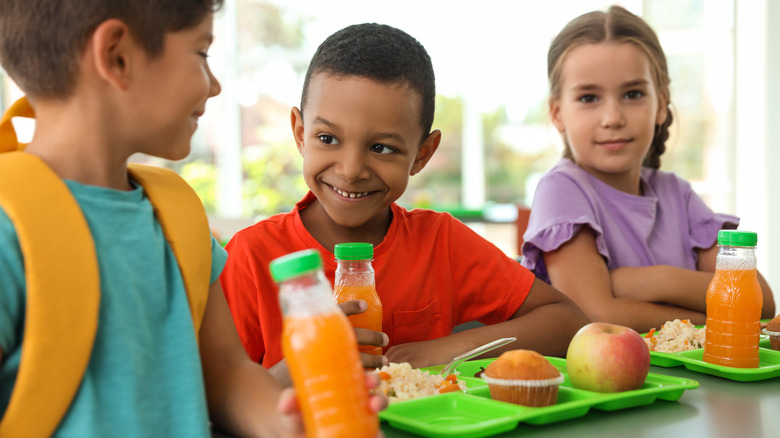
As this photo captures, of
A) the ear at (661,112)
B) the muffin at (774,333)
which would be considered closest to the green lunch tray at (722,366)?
the muffin at (774,333)

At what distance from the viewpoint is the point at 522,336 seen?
1517 mm

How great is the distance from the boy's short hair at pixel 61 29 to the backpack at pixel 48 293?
112mm

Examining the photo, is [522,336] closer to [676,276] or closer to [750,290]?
[750,290]

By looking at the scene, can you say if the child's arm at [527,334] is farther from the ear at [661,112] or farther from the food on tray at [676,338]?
the ear at [661,112]

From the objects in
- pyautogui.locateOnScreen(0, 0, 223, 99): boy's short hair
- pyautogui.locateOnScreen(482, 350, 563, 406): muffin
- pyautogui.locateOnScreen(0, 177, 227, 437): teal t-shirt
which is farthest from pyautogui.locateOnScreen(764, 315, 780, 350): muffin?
pyautogui.locateOnScreen(0, 0, 223, 99): boy's short hair

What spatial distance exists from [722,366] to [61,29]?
1124mm

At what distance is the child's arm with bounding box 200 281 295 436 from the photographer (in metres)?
0.98

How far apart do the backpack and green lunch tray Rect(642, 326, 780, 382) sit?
979mm

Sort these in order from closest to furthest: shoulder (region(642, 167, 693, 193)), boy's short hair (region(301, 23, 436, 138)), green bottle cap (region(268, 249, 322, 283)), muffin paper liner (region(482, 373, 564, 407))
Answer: green bottle cap (region(268, 249, 322, 283)), muffin paper liner (region(482, 373, 564, 407)), boy's short hair (region(301, 23, 436, 138)), shoulder (region(642, 167, 693, 193))

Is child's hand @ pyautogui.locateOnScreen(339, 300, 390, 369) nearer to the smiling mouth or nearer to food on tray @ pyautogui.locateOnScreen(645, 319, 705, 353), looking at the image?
the smiling mouth

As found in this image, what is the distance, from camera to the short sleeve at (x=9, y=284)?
80 centimetres

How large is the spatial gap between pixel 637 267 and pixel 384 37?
2.95 feet

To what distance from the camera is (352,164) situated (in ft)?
4.78


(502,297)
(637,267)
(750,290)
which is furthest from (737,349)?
(637,267)
